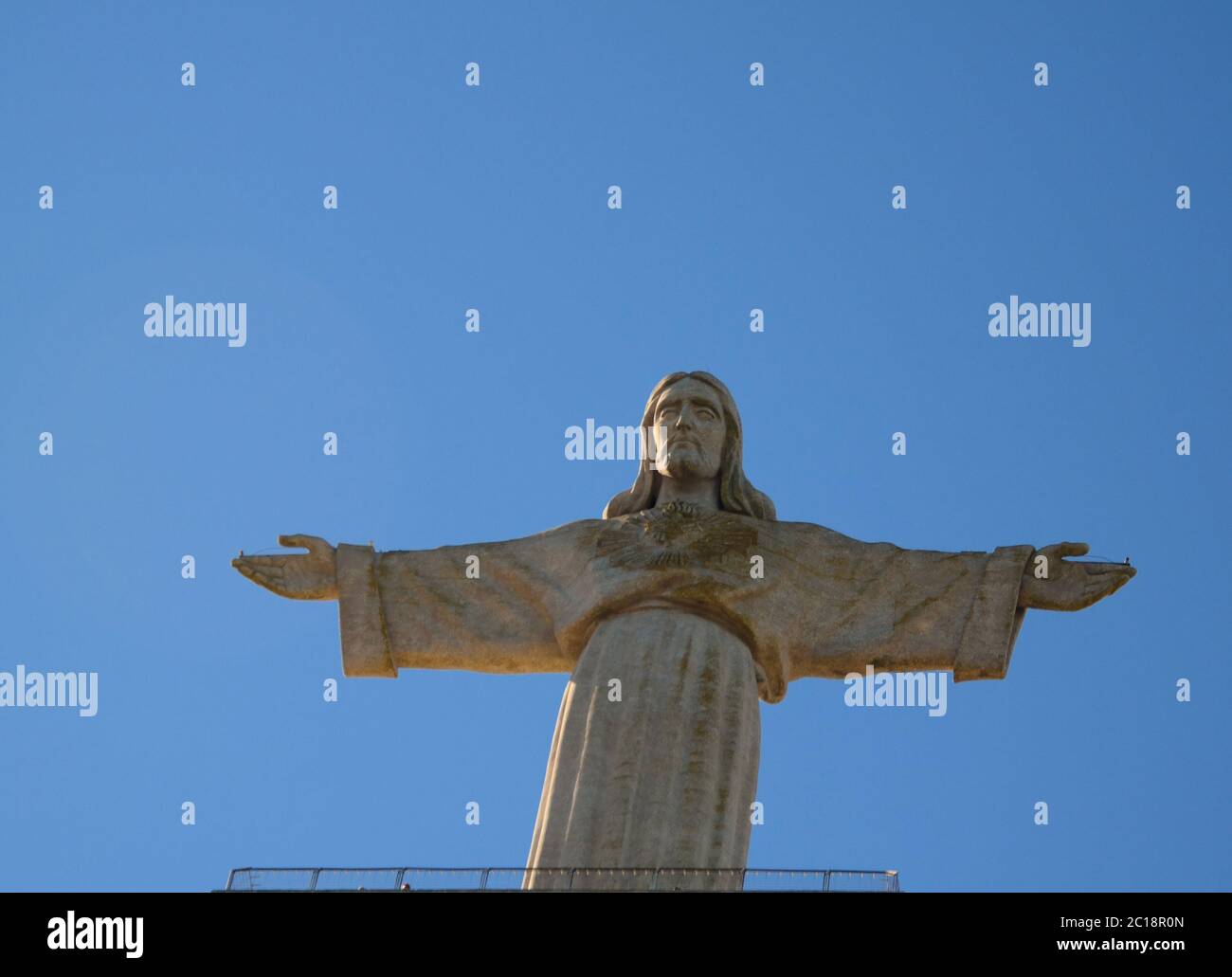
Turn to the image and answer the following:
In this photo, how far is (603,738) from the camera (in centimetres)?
2670

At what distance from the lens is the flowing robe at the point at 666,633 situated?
86.2 feet

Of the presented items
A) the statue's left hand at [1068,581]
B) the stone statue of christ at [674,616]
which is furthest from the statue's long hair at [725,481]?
the statue's left hand at [1068,581]

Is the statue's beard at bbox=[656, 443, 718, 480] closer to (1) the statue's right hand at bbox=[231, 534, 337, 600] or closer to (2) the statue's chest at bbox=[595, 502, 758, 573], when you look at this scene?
(2) the statue's chest at bbox=[595, 502, 758, 573]

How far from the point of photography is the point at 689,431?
2958cm

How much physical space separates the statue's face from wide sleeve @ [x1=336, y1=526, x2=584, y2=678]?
4.25ft

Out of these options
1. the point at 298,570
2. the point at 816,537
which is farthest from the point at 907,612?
the point at 298,570

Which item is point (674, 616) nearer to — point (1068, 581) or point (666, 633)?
point (666, 633)

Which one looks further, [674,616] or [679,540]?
[679,540]

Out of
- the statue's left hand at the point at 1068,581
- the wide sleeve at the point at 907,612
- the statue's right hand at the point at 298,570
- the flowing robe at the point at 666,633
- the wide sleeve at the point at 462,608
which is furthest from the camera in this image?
the statue's right hand at the point at 298,570

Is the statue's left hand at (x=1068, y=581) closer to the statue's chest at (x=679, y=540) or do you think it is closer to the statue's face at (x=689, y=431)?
the statue's chest at (x=679, y=540)

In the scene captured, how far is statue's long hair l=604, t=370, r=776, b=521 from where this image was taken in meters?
29.5

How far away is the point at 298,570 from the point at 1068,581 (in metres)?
7.33

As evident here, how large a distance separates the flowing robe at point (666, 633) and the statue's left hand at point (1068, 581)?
0.46ft
